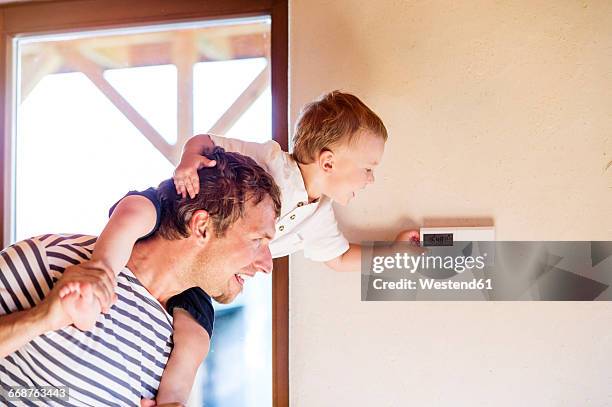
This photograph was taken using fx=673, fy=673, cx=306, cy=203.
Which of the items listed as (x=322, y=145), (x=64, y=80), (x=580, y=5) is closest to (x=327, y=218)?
(x=322, y=145)

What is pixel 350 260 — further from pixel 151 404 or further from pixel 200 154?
pixel 151 404

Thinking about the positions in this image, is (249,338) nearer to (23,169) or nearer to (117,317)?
(117,317)

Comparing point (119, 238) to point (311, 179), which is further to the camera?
Result: point (311, 179)

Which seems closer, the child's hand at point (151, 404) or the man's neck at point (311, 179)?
the child's hand at point (151, 404)

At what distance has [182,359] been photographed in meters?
1.22

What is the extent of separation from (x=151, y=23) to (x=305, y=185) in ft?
2.22

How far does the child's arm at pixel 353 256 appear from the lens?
4.97ft

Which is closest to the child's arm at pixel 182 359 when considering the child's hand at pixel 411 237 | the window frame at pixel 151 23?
the window frame at pixel 151 23

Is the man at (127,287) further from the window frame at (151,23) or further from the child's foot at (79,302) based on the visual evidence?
the window frame at (151,23)

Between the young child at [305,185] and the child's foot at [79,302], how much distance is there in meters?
0.17

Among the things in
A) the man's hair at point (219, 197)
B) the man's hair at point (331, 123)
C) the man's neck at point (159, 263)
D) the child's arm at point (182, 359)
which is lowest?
the child's arm at point (182, 359)

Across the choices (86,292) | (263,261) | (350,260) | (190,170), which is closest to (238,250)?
(263,261)

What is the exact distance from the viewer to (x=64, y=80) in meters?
1.91

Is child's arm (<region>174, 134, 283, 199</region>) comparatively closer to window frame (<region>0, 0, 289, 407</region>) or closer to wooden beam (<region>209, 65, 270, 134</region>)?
window frame (<region>0, 0, 289, 407</region>)
